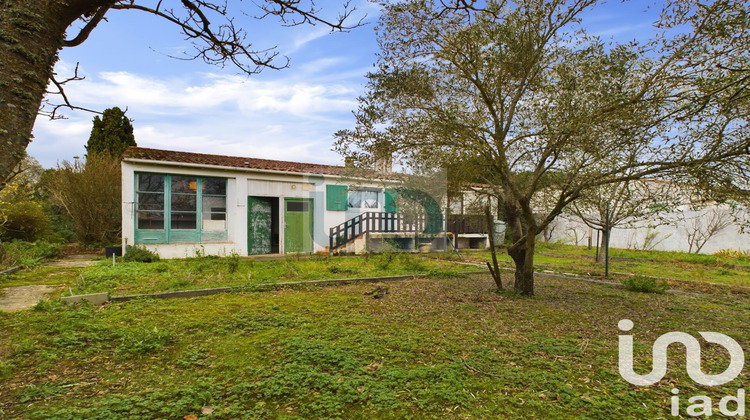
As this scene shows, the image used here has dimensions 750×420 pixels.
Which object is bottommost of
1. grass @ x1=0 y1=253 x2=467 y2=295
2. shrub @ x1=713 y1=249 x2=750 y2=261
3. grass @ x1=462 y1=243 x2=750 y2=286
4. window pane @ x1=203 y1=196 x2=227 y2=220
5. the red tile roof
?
grass @ x1=462 y1=243 x2=750 y2=286

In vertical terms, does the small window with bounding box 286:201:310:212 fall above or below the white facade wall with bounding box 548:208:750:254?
above

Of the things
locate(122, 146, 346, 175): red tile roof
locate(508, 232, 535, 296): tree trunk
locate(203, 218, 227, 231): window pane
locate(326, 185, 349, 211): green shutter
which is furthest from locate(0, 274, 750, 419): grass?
locate(326, 185, 349, 211): green shutter

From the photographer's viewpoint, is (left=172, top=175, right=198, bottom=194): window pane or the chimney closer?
the chimney

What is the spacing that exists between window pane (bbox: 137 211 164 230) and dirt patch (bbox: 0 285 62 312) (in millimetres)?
5193

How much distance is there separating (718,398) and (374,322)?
10.1 ft

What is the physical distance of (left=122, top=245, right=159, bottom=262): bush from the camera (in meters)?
10.6

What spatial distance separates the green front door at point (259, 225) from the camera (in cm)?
1386

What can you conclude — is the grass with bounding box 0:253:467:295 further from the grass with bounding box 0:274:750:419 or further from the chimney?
the chimney

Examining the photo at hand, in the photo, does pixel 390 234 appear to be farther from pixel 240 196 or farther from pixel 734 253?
→ pixel 734 253

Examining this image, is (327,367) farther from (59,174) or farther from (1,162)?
(59,174)

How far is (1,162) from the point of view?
1502 millimetres

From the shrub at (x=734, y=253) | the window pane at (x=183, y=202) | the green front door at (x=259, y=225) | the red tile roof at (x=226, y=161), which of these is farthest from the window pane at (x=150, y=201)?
the shrub at (x=734, y=253)

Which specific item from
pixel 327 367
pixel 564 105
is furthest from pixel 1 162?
pixel 564 105

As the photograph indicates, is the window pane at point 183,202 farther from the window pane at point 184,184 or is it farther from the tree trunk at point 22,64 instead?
the tree trunk at point 22,64
